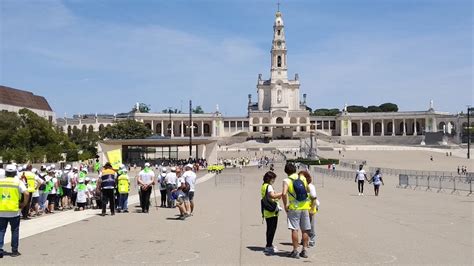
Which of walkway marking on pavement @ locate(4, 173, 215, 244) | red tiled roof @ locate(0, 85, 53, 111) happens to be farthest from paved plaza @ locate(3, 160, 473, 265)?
red tiled roof @ locate(0, 85, 53, 111)

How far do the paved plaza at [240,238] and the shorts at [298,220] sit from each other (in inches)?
21.9

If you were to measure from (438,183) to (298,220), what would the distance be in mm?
23739

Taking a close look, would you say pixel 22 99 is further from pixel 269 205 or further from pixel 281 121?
pixel 269 205

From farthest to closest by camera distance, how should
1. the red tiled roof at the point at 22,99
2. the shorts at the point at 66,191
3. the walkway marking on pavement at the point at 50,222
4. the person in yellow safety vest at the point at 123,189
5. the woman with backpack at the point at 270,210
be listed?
the red tiled roof at the point at 22,99
the shorts at the point at 66,191
the person in yellow safety vest at the point at 123,189
the walkway marking on pavement at the point at 50,222
the woman with backpack at the point at 270,210

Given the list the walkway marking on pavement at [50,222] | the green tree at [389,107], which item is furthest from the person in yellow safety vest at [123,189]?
the green tree at [389,107]

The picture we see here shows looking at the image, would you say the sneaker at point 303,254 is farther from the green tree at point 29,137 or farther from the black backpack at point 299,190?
the green tree at point 29,137

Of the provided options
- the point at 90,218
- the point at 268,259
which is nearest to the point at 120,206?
the point at 90,218

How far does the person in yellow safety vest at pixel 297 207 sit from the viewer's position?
10.4m

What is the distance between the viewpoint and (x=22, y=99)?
374 ft

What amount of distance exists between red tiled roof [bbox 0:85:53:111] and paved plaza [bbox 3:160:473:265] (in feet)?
305

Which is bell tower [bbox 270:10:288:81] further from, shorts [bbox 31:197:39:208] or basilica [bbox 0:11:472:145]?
shorts [bbox 31:197:39:208]

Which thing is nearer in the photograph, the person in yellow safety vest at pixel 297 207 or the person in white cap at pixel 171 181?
the person in yellow safety vest at pixel 297 207

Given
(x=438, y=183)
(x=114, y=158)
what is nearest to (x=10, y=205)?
(x=114, y=158)

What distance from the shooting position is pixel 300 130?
144 meters
